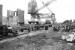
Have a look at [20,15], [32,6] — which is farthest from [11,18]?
[32,6]

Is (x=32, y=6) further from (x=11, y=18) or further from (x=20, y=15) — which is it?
(x=11, y=18)

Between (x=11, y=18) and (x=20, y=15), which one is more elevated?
(x=20, y=15)

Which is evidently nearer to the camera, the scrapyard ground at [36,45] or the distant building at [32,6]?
the scrapyard ground at [36,45]

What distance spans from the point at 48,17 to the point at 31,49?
21290 millimetres

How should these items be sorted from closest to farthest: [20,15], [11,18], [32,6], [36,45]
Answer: [36,45], [20,15], [11,18], [32,6]

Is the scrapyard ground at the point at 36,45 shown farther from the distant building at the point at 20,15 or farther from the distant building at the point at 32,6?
the distant building at the point at 32,6

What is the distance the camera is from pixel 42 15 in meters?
27.1

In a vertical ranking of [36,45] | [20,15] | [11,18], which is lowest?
[36,45]

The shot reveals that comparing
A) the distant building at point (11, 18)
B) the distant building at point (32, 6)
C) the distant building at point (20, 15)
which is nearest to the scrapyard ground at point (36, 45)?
the distant building at point (20, 15)

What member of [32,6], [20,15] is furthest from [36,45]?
[32,6]

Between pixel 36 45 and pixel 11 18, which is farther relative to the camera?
pixel 11 18

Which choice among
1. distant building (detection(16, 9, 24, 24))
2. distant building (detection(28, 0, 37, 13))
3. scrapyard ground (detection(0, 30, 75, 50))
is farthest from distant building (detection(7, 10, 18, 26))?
scrapyard ground (detection(0, 30, 75, 50))

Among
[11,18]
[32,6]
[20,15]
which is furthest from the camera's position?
[32,6]

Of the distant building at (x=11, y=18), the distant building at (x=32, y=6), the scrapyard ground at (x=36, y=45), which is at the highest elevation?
the distant building at (x=32, y=6)
